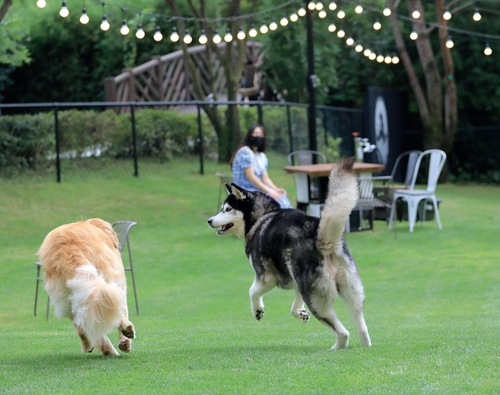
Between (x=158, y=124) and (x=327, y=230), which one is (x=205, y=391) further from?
(x=158, y=124)

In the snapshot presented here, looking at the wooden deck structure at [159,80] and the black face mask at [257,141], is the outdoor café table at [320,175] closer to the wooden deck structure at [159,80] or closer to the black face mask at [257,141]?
the black face mask at [257,141]

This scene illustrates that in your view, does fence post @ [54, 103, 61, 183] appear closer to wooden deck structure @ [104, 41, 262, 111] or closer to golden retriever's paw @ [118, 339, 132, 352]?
wooden deck structure @ [104, 41, 262, 111]

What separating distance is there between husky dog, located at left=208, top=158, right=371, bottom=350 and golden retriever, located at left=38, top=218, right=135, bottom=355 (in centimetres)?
126

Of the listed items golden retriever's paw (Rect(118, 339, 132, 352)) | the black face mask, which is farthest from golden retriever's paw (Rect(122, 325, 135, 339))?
the black face mask

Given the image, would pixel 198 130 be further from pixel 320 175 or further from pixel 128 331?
pixel 128 331

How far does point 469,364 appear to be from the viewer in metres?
4.95

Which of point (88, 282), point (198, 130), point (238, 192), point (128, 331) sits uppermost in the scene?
point (198, 130)

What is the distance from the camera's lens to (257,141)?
1155 cm

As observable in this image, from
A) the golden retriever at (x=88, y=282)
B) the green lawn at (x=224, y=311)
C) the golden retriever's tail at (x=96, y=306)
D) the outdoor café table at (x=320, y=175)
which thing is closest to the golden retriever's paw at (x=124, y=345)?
the golden retriever at (x=88, y=282)

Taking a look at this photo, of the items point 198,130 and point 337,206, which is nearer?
point 337,206

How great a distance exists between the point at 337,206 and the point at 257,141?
583 cm

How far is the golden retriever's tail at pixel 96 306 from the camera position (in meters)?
5.34

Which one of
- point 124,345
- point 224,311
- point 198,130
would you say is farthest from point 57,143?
point 124,345

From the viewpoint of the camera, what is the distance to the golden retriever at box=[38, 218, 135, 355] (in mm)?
5359
